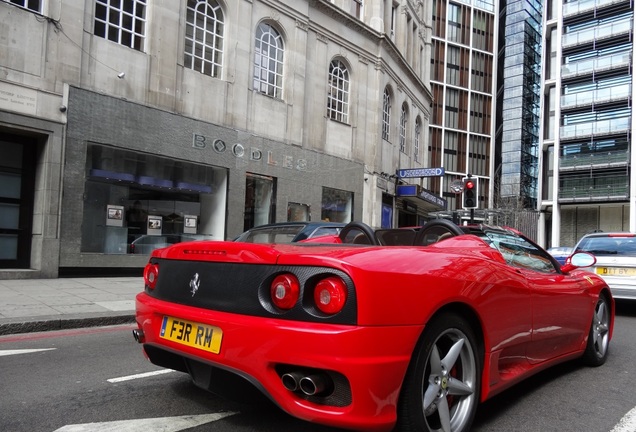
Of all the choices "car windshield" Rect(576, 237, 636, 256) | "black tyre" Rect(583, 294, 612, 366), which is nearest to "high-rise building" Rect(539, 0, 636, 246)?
"car windshield" Rect(576, 237, 636, 256)

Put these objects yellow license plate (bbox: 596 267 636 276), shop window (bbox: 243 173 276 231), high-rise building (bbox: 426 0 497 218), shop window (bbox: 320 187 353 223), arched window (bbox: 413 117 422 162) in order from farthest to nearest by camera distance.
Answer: high-rise building (bbox: 426 0 497 218)
arched window (bbox: 413 117 422 162)
shop window (bbox: 320 187 353 223)
shop window (bbox: 243 173 276 231)
yellow license plate (bbox: 596 267 636 276)

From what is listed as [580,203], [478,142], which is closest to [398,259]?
[580,203]

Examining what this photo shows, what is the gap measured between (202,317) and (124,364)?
2.19m

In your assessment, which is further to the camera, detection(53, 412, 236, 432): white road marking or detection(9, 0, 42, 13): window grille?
detection(9, 0, 42, 13): window grille

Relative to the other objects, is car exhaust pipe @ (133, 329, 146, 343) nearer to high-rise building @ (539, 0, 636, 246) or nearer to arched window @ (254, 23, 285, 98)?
arched window @ (254, 23, 285, 98)

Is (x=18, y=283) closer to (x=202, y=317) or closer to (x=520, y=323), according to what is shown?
(x=202, y=317)

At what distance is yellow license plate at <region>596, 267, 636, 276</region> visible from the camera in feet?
25.9

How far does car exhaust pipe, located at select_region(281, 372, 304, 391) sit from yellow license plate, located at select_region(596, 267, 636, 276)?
7.56 metres

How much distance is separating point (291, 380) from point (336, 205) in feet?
54.9

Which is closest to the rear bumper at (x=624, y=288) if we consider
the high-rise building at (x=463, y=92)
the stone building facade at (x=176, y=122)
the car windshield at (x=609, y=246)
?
the car windshield at (x=609, y=246)

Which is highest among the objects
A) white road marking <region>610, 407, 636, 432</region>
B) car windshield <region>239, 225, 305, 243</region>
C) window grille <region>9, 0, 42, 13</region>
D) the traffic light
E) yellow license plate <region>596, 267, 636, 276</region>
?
window grille <region>9, 0, 42, 13</region>

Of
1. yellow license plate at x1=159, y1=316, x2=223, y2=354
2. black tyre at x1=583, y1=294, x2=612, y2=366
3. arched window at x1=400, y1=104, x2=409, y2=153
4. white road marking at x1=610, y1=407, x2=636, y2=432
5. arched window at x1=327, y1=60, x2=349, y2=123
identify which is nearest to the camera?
yellow license plate at x1=159, y1=316, x2=223, y2=354

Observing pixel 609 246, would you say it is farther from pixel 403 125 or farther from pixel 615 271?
pixel 403 125

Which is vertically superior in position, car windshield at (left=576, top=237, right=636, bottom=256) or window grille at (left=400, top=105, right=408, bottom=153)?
window grille at (left=400, top=105, right=408, bottom=153)
